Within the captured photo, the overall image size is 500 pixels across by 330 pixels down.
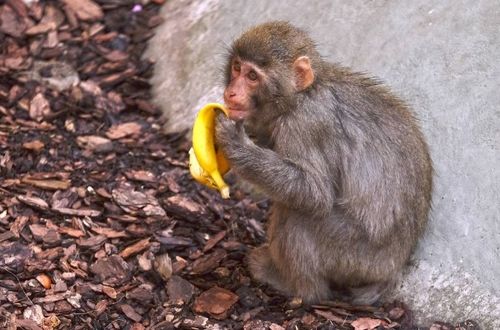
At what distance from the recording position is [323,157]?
7340 mm

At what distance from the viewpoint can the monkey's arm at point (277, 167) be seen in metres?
7.22

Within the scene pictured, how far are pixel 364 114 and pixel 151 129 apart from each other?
327cm

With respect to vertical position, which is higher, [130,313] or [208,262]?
[208,262]

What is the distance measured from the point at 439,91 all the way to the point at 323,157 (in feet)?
5.05

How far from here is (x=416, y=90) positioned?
333 inches

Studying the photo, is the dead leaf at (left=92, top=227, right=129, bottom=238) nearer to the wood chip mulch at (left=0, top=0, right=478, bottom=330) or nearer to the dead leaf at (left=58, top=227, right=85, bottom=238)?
the wood chip mulch at (left=0, top=0, right=478, bottom=330)

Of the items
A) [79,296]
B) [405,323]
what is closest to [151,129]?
[79,296]

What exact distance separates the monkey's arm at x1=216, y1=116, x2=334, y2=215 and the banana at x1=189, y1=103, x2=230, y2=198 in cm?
11

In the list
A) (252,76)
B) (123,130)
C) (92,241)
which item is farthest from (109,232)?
(252,76)

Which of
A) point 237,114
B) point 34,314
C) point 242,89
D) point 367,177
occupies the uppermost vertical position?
point 242,89

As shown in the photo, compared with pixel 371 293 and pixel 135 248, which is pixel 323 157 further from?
pixel 135 248

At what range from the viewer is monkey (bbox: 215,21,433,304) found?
7273mm

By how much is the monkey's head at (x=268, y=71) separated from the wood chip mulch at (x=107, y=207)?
1577mm

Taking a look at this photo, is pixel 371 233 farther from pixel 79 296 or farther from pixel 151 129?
pixel 151 129
